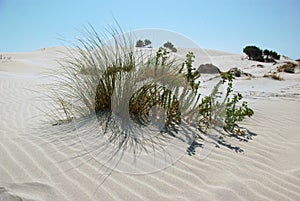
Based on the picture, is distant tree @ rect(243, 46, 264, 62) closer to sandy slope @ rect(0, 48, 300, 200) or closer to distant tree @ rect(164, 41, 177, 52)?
distant tree @ rect(164, 41, 177, 52)

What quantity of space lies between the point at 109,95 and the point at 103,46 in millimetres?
754

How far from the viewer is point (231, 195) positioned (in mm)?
2387

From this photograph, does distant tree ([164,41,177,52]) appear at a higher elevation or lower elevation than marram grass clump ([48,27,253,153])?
higher

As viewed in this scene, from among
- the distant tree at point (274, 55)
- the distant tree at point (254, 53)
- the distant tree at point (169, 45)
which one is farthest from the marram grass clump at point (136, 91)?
the distant tree at point (274, 55)

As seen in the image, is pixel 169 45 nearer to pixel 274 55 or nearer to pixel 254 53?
pixel 254 53

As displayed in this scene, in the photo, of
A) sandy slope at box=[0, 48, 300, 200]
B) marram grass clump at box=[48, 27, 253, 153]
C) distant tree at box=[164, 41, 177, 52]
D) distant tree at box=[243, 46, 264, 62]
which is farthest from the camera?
distant tree at box=[243, 46, 264, 62]

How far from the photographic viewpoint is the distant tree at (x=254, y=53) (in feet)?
78.3

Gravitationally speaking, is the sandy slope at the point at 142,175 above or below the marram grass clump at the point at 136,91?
below

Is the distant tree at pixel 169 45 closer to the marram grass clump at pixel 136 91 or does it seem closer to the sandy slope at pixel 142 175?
the marram grass clump at pixel 136 91

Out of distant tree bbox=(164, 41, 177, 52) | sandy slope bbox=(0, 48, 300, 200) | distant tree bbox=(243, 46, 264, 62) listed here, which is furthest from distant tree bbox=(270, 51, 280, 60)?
sandy slope bbox=(0, 48, 300, 200)

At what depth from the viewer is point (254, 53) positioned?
79.2 feet

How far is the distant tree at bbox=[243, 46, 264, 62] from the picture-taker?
23.9 metres

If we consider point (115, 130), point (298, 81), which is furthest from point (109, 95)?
point (298, 81)

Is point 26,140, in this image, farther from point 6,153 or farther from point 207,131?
point 207,131
